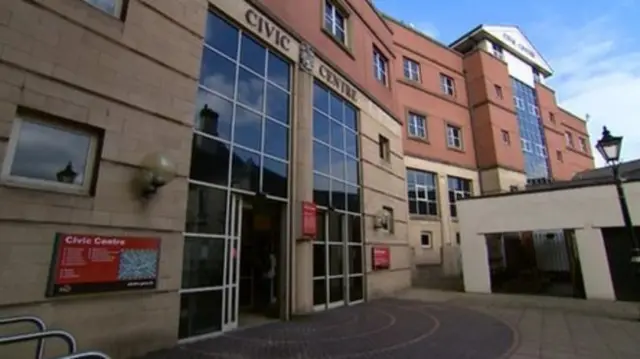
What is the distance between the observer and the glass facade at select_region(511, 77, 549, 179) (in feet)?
80.7

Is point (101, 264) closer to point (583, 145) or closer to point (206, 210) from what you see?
point (206, 210)

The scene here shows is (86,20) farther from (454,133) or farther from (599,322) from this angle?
(454,133)

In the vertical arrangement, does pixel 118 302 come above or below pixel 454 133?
below

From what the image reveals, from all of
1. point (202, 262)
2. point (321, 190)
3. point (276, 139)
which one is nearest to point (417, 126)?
point (321, 190)

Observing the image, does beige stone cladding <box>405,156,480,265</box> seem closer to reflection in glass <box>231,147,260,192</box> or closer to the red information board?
reflection in glass <box>231,147,260,192</box>

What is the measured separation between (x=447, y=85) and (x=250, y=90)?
1767 cm

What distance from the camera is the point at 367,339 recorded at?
19.5 ft

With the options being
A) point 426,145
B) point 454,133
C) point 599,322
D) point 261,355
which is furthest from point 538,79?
point 261,355

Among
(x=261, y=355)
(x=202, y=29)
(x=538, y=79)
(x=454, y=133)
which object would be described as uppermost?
(x=538, y=79)

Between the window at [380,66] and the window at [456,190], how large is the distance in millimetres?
8074

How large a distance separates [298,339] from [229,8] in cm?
654

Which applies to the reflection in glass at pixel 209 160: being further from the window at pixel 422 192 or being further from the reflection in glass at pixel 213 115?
the window at pixel 422 192

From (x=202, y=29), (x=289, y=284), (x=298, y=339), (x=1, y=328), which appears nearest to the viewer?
(x=1, y=328)

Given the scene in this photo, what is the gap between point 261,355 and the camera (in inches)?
197
